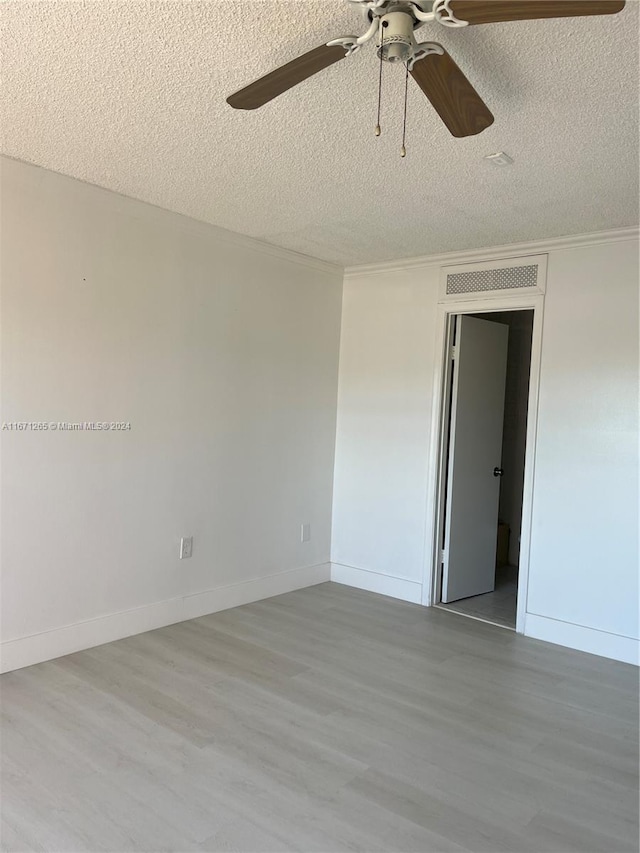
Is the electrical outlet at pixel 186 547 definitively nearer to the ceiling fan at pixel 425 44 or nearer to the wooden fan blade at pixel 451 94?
the ceiling fan at pixel 425 44

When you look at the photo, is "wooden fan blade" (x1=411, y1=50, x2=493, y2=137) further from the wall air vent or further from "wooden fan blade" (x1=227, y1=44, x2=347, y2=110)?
the wall air vent

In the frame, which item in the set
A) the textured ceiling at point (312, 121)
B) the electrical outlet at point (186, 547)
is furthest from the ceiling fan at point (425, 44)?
the electrical outlet at point (186, 547)

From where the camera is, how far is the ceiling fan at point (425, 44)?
1.44 m

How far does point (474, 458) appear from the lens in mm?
4750

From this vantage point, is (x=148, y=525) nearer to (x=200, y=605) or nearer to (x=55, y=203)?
(x=200, y=605)

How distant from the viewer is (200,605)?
161 inches

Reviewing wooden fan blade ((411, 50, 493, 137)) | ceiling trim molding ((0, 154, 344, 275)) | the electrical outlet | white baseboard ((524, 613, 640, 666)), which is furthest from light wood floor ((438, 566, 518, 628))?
wooden fan blade ((411, 50, 493, 137))

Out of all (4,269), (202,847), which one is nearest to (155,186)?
(4,269)

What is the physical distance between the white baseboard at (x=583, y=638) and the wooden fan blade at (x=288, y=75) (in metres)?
3.42

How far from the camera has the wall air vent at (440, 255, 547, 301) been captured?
13.3ft

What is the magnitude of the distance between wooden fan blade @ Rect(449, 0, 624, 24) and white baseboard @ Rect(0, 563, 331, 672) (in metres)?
3.28

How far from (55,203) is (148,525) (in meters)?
1.86

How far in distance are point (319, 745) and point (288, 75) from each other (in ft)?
8.12

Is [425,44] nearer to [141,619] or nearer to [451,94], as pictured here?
[451,94]
